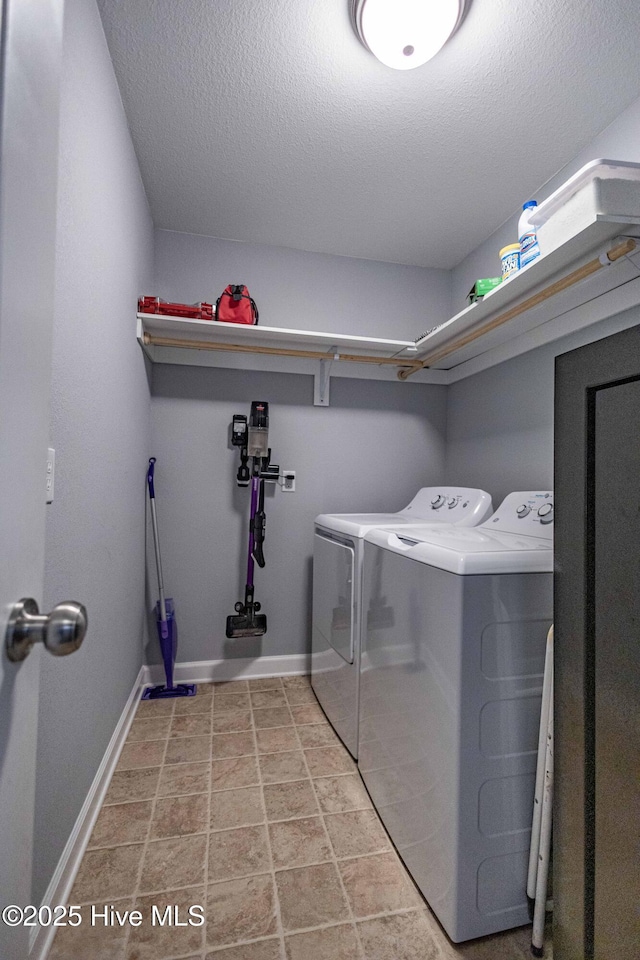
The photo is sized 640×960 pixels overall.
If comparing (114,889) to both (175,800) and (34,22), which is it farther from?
(34,22)

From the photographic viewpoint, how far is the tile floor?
1103 millimetres

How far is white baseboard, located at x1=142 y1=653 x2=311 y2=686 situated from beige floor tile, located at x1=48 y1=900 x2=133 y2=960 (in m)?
1.35

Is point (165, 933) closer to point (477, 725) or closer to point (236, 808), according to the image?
point (236, 808)

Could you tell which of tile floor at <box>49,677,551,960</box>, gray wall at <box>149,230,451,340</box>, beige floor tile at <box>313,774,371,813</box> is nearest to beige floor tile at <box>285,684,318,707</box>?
tile floor at <box>49,677,551,960</box>

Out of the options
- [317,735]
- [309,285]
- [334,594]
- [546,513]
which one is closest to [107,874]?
[317,735]

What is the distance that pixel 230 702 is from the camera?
232 centimetres

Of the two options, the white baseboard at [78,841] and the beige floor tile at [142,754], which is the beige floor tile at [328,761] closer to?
the beige floor tile at [142,754]

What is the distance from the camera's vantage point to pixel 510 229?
2285mm

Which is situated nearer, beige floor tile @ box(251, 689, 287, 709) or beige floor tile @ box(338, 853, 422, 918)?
beige floor tile @ box(338, 853, 422, 918)

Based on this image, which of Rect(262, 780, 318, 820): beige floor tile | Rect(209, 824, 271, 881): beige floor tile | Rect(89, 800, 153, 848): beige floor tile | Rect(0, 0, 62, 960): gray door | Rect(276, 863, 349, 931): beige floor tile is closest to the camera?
Rect(0, 0, 62, 960): gray door

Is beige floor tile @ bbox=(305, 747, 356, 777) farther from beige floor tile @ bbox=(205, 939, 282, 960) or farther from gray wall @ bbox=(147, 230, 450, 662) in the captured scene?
gray wall @ bbox=(147, 230, 450, 662)

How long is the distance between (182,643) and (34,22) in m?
2.51

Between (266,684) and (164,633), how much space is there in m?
0.66

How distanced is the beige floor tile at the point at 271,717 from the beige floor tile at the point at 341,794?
439mm
